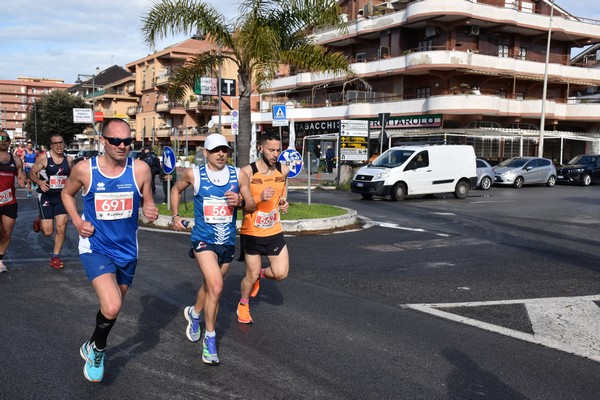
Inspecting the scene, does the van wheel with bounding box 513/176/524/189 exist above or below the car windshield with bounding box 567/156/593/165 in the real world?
below

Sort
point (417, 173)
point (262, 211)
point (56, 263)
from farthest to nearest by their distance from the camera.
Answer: point (417, 173), point (56, 263), point (262, 211)

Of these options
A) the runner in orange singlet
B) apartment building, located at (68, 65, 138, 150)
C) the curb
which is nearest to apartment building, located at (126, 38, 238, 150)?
apartment building, located at (68, 65, 138, 150)

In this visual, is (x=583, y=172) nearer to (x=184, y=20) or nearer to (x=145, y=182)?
(x=184, y=20)

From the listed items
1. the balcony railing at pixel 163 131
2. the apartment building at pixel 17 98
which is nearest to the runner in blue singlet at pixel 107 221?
the balcony railing at pixel 163 131

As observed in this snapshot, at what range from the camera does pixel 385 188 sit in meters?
19.3

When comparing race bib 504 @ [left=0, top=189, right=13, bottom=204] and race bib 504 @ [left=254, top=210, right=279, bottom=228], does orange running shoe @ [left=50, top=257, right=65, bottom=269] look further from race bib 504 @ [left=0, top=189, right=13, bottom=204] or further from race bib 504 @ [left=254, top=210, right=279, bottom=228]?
race bib 504 @ [left=254, top=210, right=279, bottom=228]

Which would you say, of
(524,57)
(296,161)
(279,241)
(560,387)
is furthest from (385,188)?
(524,57)

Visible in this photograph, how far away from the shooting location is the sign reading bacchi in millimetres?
33938

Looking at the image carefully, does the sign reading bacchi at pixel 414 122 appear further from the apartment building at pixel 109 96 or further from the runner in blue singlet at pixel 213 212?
the apartment building at pixel 109 96

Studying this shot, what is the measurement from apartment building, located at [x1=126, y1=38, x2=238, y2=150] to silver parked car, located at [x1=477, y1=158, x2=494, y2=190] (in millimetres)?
34904

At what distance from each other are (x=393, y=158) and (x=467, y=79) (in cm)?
1965

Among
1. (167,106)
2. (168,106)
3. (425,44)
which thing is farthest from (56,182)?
(167,106)

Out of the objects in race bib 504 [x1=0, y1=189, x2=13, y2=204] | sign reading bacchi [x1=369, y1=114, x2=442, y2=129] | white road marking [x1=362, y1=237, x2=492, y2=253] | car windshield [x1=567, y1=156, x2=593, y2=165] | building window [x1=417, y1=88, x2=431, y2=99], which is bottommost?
white road marking [x1=362, y1=237, x2=492, y2=253]

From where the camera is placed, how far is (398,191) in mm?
19562
